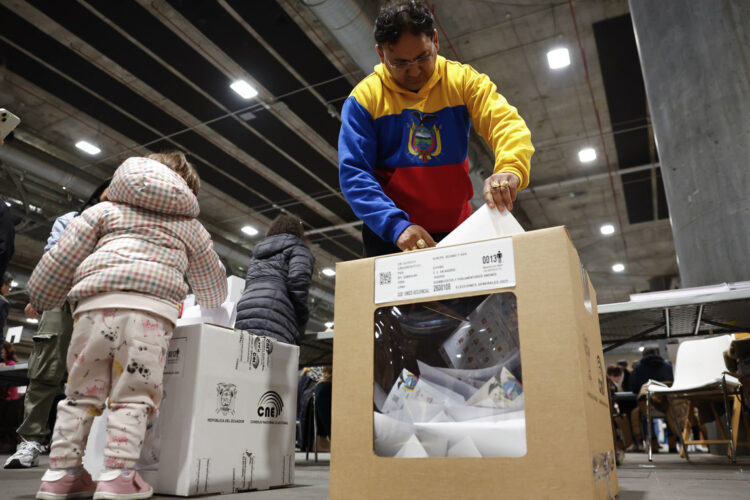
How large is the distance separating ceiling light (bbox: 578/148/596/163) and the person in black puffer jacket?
632cm

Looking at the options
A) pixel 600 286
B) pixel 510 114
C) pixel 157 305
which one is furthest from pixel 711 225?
pixel 600 286

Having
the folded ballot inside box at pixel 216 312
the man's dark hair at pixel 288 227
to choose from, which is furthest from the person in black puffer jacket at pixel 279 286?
the folded ballot inside box at pixel 216 312

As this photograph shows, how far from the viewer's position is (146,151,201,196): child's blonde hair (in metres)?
1.67

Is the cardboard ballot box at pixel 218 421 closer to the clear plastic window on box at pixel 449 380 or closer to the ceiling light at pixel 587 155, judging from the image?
the clear plastic window on box at pixel 449 380

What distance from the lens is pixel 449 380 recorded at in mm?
893

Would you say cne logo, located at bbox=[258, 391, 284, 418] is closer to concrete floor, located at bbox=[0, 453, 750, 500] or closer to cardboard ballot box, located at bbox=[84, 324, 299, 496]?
cardboard ballot box, located at bbox=[84, 324, 299, 496]

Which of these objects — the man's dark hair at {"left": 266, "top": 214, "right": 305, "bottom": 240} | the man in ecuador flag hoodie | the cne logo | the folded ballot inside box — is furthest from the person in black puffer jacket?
the man in ecuador flag hoodie

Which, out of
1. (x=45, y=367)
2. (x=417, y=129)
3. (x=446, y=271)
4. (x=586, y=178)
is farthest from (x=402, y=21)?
(x=586, y=178)

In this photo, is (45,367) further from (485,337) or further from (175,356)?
(485,337)

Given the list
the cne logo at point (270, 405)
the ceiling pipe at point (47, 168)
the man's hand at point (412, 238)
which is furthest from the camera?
the ceiling pipe at point (47, 168)

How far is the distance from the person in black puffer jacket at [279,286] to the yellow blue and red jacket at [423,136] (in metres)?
1.26

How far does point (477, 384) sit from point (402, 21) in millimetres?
866

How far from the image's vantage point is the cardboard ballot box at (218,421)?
4.67 feet

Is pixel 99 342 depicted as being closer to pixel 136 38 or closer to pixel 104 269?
pixel 104 269
